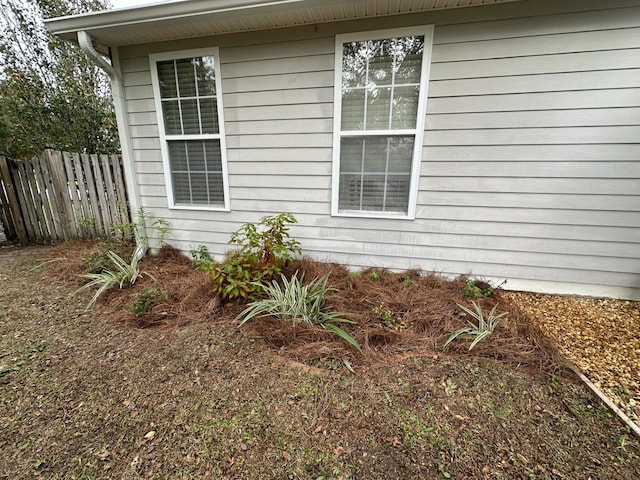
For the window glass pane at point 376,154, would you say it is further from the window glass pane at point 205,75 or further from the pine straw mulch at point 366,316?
the window glass pane at point 205,75

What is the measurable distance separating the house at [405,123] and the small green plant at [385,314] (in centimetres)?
80

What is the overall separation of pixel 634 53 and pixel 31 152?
8501mm

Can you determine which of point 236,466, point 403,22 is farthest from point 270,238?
point 403,22

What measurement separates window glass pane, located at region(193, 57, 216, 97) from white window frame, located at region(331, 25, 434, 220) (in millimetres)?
1426

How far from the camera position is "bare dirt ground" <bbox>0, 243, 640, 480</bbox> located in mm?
1196

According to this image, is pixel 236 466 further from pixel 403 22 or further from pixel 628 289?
pixel 628 289

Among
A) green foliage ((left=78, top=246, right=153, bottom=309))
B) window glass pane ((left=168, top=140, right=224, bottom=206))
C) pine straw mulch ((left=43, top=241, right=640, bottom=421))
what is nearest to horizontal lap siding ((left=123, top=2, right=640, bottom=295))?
window glass pane ((left=168, top=140, right=224, bottom=206))

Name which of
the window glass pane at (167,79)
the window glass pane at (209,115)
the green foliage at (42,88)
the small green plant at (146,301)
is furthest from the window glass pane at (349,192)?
the green foliage at (42,88)

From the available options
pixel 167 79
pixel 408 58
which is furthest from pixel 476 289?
pixel 167 79

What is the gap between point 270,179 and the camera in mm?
3080

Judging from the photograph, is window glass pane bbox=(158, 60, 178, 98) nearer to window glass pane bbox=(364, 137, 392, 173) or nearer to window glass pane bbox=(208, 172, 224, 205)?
window glass pane bbox=(208, 172, 224, 205)

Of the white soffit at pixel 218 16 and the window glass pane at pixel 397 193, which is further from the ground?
the white soffit at pixel 218 16

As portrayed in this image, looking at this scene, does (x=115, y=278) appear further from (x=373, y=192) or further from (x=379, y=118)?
(x=379, y=118)

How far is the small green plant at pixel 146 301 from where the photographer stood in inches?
90.5
